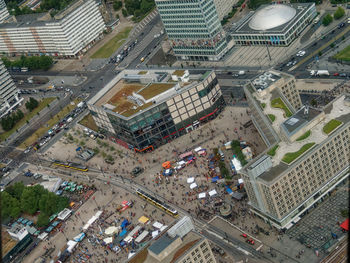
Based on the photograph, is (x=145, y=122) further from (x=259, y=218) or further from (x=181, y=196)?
(x=259, y=218)

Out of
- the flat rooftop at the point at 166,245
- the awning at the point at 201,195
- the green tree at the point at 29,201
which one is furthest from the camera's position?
the green tree at the point at 29,201

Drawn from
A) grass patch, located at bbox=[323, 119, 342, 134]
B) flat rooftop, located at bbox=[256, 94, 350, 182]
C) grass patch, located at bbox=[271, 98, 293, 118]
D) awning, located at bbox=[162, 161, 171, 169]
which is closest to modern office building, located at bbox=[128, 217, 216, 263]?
flat rooftop, located at bbox=[256, 94, 350, 182]

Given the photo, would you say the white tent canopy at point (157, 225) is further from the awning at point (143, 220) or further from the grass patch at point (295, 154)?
the grass patch at point (295, 154)

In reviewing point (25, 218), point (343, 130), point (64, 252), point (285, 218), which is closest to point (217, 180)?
point (285, 218)

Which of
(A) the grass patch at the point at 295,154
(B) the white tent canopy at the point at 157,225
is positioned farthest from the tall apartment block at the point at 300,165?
(B) the white tent canopy at the point at 157,225

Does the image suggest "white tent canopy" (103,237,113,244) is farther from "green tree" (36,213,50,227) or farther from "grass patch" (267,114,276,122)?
"grass patch" (267,114,276,122)

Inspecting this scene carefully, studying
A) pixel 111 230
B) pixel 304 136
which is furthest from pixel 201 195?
pixel 304 136
